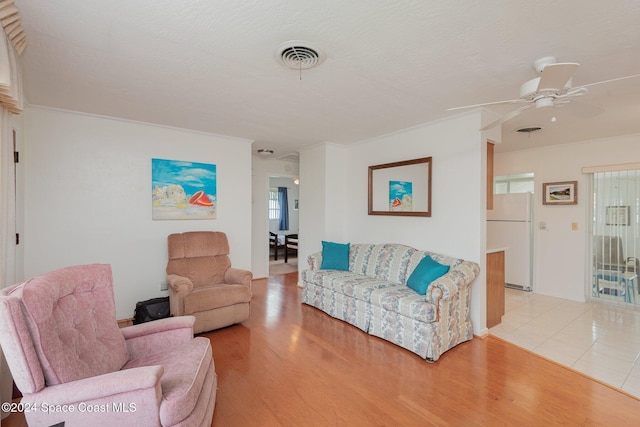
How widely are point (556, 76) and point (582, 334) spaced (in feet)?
9.95

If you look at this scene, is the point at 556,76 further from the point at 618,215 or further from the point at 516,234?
the point at 516,234

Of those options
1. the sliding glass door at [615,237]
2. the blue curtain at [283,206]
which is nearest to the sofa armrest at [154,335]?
the sliding glass door at [615,237]

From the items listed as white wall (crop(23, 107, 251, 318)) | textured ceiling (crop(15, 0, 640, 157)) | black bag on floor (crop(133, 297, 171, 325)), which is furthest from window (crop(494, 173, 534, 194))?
black bag on floor (crop(133, 297, 171, 325))

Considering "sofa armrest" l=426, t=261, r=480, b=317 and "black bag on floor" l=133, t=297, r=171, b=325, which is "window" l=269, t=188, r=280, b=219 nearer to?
"black bag on floor" l=133, t=297, r=171, b=325

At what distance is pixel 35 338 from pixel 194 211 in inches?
112

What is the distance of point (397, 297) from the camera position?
292 centimetres

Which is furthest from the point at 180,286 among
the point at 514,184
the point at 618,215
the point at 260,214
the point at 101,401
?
the point at 618,215

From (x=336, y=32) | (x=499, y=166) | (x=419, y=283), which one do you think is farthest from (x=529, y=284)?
(x=336, y=32)

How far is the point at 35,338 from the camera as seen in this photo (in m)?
1.26

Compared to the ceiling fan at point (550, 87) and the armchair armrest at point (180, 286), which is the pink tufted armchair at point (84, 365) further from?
the ceiling fan at point (550, 87)

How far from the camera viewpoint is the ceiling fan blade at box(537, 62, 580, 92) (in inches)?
61.1

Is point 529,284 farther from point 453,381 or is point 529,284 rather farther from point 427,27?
point 427,27

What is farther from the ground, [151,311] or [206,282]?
[206,282]

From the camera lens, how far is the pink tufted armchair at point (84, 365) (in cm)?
123
